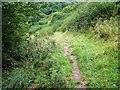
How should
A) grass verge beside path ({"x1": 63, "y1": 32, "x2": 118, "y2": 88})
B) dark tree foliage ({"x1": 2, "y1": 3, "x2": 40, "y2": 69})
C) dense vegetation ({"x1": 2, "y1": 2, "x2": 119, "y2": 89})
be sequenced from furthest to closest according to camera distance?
dark tree foliage ({"x1": 2, "y1": 3, "x2": 40, "y2": 69}) → dense vegetation ({"x1": 2, "y1": 2, "x2": 119, "y2": 89}) → grass verge beside path ({"x1": 63, "y1": 32, "x2": 118, "y2": 88})

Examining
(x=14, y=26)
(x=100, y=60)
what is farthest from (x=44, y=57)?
(x=100, y=60)

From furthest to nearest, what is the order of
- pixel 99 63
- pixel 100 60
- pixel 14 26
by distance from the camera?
pixel 14 26 → pixel 100 60 → pixel 99 63

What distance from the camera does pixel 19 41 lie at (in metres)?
8.85

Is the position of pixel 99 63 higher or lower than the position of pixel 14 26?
lower

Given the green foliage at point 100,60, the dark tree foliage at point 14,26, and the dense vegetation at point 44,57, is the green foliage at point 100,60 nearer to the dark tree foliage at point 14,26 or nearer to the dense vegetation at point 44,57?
the dense vegetation at point 44,57

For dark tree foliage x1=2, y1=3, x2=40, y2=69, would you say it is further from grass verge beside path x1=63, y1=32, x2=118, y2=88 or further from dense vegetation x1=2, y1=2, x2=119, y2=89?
grass verge beside path x1=63, y1=32, x2=118, y2=88

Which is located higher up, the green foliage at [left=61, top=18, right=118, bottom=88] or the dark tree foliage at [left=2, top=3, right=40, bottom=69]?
the dark tree foliage at [left=2, top=3, right=40, bottom=69]

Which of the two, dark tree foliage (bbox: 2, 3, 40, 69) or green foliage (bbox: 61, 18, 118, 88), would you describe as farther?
dark tree foliage (bbox: 2, 3, 40, 69)

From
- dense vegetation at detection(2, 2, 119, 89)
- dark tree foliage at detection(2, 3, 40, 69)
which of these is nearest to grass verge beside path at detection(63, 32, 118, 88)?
dense vegetation at detection(2, 2, 119, 89)

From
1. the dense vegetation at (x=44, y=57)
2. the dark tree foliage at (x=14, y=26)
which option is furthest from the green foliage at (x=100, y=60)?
the dark tree foliage at (x=14, y=26)

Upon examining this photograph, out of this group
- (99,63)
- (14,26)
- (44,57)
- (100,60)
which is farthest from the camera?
(44,57)

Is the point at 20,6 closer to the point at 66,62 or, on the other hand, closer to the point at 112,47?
the point at 66,62

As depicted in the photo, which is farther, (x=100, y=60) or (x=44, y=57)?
(x=44, y=57)

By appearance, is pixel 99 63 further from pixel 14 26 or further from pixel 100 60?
pixel 14 26
